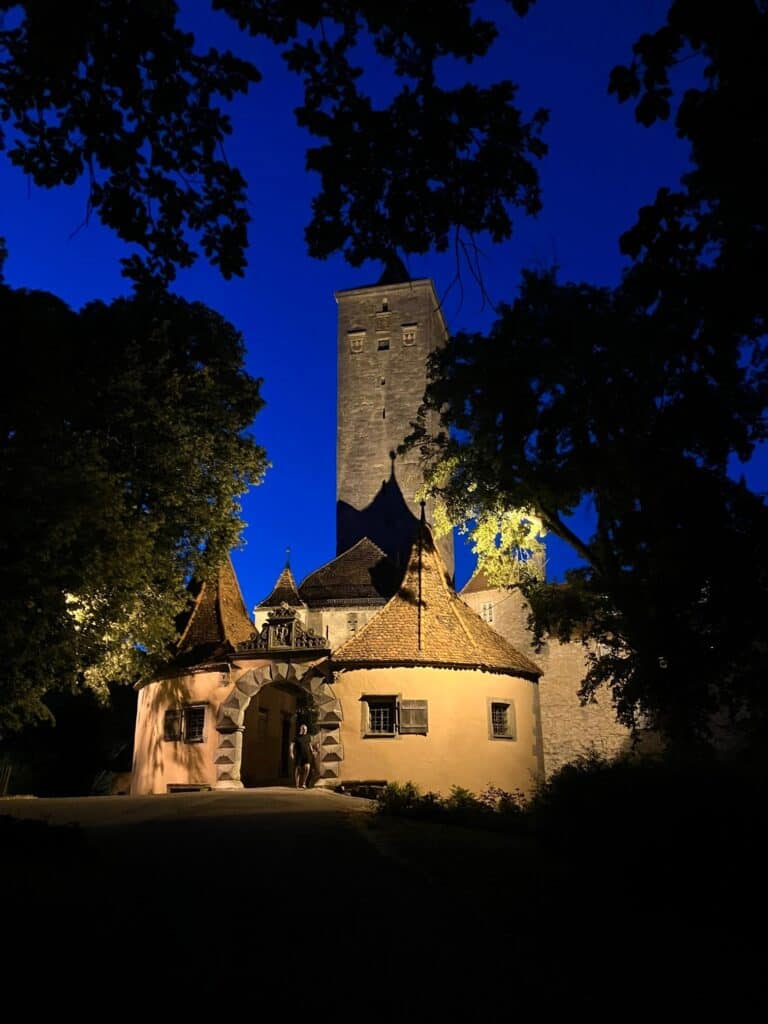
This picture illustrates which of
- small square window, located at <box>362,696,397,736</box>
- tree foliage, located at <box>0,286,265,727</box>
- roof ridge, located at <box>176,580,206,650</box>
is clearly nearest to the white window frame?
small square window, located at <box>362,696,397,736</box>

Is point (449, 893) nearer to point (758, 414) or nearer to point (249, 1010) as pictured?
point (249, 1010)

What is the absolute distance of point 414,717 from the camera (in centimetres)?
1998

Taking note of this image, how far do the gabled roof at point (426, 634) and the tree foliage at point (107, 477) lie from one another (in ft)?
16.3

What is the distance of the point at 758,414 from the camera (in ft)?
55.9

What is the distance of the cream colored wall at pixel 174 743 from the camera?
70.4ft

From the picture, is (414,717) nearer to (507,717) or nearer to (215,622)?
(507,717)

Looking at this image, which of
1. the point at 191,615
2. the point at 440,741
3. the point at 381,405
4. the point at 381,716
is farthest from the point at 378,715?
the point at 381,405

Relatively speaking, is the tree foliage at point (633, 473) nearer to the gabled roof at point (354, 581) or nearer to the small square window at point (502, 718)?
the small square window at point (502, 718)

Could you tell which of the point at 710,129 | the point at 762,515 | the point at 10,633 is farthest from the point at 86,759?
the point at 710,129

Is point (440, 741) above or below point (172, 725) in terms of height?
below

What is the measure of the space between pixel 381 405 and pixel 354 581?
18932 millimetres

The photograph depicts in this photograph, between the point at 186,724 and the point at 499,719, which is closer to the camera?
the point at 499,719

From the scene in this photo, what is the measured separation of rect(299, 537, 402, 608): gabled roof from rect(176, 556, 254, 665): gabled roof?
790cm

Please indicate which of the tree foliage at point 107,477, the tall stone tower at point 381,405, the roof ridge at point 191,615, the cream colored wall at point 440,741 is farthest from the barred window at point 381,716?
the tall stone tower at point 381,405
